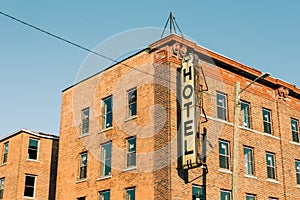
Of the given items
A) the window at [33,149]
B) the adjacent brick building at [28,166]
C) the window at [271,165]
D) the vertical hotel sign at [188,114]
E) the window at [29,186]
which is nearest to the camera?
the vertical hotel sign at [188,114]

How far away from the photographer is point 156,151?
1023 inches

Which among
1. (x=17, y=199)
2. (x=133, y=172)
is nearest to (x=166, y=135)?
(x=133, y=172)

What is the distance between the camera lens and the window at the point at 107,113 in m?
30.4

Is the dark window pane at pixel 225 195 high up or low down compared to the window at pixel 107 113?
down

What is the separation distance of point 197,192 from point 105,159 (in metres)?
6.83

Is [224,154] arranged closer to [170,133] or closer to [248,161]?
[248,161]

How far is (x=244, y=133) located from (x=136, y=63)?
8.08m

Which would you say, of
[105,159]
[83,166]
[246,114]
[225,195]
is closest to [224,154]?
[225,195]

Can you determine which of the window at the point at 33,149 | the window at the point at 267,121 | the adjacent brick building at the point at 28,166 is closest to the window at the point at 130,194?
the window at the point at 267,121

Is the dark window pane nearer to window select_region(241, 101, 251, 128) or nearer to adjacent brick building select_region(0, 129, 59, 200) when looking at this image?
window select_region(241, 101, 251, 128)

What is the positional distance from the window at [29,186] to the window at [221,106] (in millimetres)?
16703

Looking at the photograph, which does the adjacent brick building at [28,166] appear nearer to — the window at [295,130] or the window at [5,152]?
the window at [5,152]

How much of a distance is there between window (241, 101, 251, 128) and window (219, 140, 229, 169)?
8.20ft

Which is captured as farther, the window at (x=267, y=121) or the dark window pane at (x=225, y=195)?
the window at (x=267, y=121)
